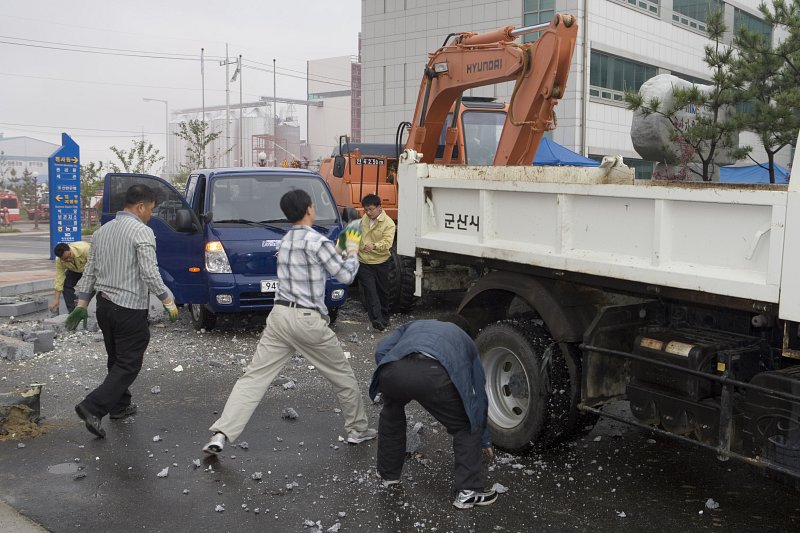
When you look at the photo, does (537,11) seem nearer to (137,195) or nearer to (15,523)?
(137,195)

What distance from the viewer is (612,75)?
29562mm

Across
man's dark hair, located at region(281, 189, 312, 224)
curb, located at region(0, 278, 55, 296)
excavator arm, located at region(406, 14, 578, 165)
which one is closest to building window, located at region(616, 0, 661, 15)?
excavator arm, located at region(406, 14, 578, 165)

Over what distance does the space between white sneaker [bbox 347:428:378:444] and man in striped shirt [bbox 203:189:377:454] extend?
642 millimetres

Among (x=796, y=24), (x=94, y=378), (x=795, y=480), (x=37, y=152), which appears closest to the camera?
(x=795, y=480)

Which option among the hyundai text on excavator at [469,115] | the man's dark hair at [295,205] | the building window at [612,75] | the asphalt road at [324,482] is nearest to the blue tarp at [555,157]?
the hyundai text on excavator at [469,115]

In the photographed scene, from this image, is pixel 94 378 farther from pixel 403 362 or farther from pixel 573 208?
pixel 573 208

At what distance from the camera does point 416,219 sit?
6527 mm

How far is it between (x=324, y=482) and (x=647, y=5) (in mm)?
30223

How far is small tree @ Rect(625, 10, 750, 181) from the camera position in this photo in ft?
41.9

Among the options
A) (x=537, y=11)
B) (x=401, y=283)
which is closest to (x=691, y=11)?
(x=537, y=11)

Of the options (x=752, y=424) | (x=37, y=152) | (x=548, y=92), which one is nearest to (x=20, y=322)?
(x=548, y=92)

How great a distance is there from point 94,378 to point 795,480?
6313mm

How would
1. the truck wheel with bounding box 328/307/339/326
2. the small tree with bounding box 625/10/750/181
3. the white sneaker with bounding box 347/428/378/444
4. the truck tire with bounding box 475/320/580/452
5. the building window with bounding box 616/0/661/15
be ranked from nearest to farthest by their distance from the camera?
the truck tire with bounding box 475/320/580/452
the white sneaker with bounding box 347/428/378/444
the truck wheel with bounding box 328/307/339/326
the small tree with bounding box 625/10/750/181
the building window with bounding box 616/0/661/15

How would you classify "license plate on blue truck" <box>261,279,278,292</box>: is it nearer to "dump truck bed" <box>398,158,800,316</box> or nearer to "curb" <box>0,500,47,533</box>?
"dump truck bed" <box>398,158,800,316</box>
